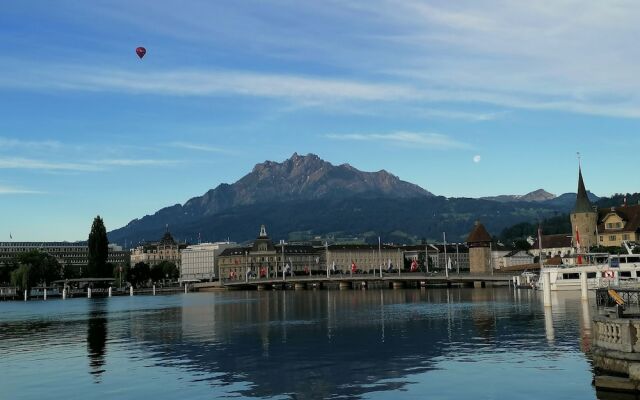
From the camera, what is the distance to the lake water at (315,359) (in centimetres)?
4019

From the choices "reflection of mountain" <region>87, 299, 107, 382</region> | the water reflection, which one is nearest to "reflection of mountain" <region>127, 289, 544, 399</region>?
the water reflection

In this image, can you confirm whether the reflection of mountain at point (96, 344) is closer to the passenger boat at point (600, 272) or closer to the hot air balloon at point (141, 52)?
the hot air balloon at point (141, 52)

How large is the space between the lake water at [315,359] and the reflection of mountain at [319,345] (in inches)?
4.0

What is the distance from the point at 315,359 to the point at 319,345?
8656 mm

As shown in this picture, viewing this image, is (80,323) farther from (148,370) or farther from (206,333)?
(148,370)

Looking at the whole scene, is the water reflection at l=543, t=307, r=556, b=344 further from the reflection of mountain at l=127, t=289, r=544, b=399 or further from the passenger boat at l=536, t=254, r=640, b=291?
the passenger boat at l=536, t=254, r=640, b=291

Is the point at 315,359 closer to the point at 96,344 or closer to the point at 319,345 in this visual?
the point at 319,345

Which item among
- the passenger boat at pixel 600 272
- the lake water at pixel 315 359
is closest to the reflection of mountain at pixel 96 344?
the lake water at pixel 315 359

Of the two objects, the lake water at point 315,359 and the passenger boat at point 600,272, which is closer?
the lake water at point 315,359

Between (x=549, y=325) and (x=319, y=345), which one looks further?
(x=549, y=325)

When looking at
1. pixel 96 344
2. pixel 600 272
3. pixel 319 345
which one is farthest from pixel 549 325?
pixel 600 272

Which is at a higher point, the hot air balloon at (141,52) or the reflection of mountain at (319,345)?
the hot air balloon at (141,52)

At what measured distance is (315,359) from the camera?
51.8 meters

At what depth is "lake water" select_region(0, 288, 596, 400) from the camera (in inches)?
1582
